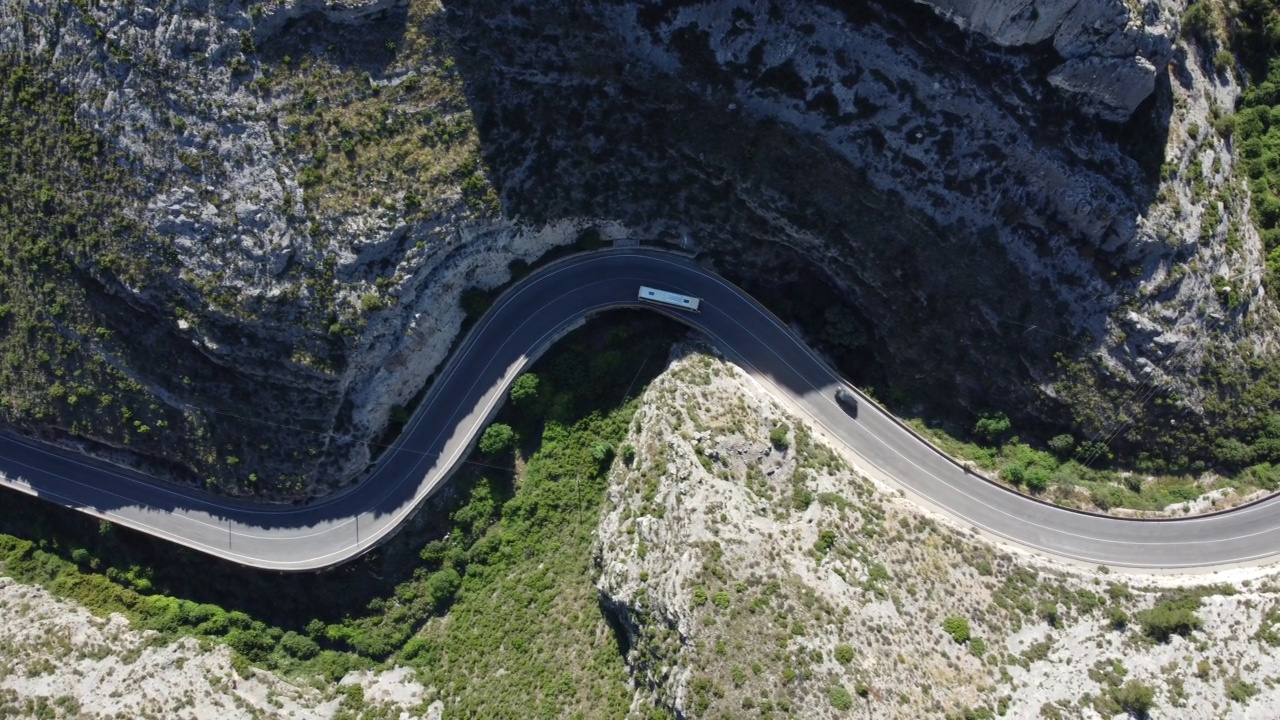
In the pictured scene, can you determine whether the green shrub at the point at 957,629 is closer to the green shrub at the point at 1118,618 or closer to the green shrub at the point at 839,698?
the green shrub at the point at 839,698

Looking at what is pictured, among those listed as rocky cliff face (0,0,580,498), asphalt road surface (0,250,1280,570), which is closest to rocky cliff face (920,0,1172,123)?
asphalt road surface (0,250,1280,570)

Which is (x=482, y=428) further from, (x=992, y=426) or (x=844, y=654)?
(x=992, y=426)

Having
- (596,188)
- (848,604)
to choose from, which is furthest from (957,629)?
(596,188)

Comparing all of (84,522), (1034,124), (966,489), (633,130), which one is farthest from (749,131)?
(84,522)

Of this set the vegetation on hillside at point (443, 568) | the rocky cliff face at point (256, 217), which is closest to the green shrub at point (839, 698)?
the vegetation on hillside at point (443, 568)

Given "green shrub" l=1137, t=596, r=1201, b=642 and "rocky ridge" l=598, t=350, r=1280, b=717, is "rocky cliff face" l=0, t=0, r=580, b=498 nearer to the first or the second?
"rocky ridge" l=598, t=350, r=1280, b=717

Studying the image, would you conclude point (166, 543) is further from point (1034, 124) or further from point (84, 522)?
point (1034, 124)

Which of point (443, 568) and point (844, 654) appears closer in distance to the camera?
point (844, 654)

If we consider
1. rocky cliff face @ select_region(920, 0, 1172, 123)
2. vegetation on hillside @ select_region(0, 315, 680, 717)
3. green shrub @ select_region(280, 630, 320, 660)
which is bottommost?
green shrub @ select_region(280, 630, 320, 660)
